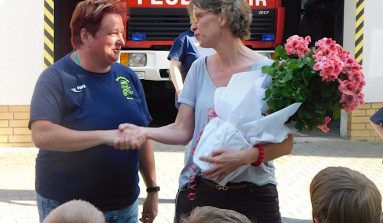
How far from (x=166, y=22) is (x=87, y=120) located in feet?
22.4

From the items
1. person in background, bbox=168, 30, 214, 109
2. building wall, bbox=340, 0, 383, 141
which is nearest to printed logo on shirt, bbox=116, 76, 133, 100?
person in background, bbox=168, 30, 214, 109

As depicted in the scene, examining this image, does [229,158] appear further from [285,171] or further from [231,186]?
[285,171]

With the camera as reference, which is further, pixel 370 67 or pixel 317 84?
pixel 370 67

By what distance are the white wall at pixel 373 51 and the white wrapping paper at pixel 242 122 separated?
23.6 ft

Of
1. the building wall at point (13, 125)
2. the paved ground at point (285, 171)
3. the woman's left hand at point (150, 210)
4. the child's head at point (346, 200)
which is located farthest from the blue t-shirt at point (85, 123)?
the building wall at point (13, 125)

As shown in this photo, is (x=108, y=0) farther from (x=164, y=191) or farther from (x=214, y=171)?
(x=164, y=191)

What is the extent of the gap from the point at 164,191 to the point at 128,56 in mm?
3103

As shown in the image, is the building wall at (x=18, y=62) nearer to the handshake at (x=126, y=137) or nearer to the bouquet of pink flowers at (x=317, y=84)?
the handshake at (x=126, y=137)

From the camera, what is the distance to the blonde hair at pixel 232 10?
3332 mm

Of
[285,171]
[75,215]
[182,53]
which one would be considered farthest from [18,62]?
[75,215]

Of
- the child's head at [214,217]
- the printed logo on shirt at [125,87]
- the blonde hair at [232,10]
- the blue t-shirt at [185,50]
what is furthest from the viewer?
the blue t-shirt at [185,50]

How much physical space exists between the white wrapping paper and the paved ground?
323 cm

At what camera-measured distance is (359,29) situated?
1014 cm

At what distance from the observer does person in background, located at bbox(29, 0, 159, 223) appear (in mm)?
3252
